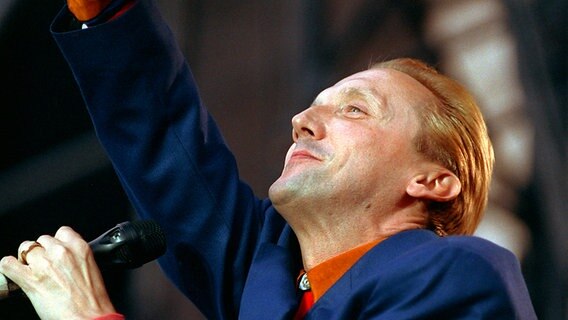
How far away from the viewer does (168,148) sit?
6.22 feet

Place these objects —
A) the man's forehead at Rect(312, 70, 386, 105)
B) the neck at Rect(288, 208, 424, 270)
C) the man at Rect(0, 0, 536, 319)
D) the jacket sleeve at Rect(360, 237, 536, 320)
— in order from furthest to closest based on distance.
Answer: the man's forehead at Rect(312, 70, 386, 105) < the neck at Rect(288, 208, 424, 270) < the man at Rect(0, 0, 536, 319) < the jacket sleeve at Rect(360, 237, 536, 320)

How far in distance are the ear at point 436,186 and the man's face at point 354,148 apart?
0.05 ft

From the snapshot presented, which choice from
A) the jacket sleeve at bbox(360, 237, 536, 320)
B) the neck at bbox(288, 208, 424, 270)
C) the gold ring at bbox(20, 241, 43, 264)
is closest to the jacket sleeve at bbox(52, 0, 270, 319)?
the neck at bbox(288, 208, 424, 270)

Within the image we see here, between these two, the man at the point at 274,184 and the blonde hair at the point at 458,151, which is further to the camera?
the blonde hair at the point at 458,151

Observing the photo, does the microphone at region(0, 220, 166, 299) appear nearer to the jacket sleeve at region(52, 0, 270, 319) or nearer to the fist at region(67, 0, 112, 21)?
the jacket sleeve at region(52, 0, 270, 319)

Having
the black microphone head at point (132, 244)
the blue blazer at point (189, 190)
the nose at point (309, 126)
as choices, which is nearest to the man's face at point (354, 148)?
the nose at point (309, 126)

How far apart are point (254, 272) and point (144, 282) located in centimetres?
85

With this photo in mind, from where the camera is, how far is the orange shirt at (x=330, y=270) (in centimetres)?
181

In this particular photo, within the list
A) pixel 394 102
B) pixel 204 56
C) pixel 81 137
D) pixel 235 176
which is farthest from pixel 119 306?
pixel 394 102

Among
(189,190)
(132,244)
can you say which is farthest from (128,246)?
(189,190)

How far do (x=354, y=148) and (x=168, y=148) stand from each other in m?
0.29

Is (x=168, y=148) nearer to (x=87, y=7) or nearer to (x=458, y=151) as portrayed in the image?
(x=87, y=7)

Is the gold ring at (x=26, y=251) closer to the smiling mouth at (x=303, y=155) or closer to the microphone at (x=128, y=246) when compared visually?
the microphone at (x=128, y=246)

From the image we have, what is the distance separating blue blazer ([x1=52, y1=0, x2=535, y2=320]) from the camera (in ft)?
5.76
